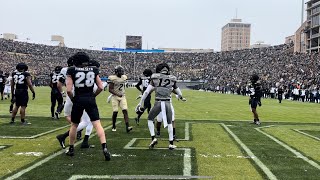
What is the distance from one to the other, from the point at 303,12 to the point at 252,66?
22.9 metres

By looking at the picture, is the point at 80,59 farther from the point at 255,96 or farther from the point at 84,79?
the point at 255,96

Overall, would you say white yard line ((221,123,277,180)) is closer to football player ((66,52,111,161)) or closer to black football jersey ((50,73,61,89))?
football player ((66,52,111,161))

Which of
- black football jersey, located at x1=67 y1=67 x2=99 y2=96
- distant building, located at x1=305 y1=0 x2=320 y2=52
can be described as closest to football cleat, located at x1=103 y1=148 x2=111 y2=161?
black football jersey, located at x1=67 y1=67 x2=99 y2=96

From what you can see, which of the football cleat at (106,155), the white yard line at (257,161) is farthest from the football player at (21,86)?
the white yard line at (257,161)

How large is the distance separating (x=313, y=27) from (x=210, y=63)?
22066 millimetres

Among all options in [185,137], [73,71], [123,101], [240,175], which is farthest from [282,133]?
[73,71]

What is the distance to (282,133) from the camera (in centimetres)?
1289

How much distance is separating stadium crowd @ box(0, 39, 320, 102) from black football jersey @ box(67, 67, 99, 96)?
42117mm

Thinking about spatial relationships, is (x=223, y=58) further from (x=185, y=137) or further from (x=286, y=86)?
(x=185, y=137)

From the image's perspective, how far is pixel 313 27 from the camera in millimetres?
83500

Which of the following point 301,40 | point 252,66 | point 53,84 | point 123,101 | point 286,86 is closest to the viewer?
point 123,101

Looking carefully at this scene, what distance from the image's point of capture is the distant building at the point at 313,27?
8194 cm

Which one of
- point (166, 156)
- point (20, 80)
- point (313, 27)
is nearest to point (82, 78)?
point (166, 156)

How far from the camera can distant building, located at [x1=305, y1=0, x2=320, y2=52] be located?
8194 cm
